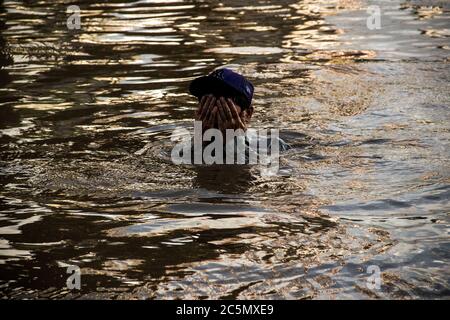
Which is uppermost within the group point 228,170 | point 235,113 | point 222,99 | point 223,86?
point 223,86

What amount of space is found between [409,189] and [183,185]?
1578 millimetres

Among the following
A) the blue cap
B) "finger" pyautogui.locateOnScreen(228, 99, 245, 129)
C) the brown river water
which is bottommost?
the brown river water

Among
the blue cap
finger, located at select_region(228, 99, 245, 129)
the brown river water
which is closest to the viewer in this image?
the brown river water

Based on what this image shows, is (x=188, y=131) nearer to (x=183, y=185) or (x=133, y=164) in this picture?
(x=133, y=164)

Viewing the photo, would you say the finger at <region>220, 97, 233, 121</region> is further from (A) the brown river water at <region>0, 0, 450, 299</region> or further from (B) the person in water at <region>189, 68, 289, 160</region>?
(A) the brown river water at <region>0, 0, 450, 299</region>

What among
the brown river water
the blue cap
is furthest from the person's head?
the brown river water

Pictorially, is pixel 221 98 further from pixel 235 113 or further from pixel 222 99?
pixel 235 113

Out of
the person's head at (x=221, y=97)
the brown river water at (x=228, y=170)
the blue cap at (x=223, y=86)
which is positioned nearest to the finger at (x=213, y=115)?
the person's head at (x=221, y=97)

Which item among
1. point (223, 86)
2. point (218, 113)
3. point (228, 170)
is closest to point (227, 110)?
point (218, 113)

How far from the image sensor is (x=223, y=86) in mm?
6371

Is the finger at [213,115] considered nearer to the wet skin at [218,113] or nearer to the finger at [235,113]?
the wet skin at [218,113]

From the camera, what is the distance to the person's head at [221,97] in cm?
636

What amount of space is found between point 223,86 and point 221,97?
118mm

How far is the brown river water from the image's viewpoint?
455cm
